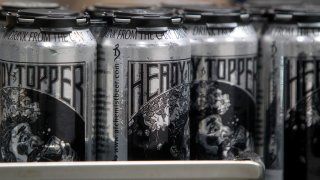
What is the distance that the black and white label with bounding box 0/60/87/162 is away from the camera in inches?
50.1

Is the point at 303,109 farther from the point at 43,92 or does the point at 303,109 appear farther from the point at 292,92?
the point at 43,92

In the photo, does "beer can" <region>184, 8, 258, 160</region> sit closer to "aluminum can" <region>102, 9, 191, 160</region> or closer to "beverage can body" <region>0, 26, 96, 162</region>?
"aluminum can" <region>102, 9, 191, 160</region>

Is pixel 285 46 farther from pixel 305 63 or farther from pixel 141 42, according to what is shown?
pixel 141 42

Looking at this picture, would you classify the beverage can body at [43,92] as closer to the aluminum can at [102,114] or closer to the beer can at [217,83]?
the aluminum can at [102,114]

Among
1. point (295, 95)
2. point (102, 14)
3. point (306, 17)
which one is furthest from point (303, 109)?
point (102, 14)

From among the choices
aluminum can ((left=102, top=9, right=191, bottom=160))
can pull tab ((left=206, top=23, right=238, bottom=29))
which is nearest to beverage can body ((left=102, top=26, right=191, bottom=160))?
aluminum can ((left=102, top=9, right=191, bottom=160))

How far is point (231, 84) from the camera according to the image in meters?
1.44

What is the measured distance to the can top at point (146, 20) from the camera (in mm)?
1312

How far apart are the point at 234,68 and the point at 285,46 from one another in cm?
12

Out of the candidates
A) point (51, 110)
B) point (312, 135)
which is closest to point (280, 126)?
point (312, 135)

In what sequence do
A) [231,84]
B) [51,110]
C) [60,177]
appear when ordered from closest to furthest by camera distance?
[60,177]
[51,110]
[231,84]

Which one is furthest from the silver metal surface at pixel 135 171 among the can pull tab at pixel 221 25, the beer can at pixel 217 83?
the can pull tab at pixel 221 25

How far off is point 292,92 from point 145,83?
0.34 metres

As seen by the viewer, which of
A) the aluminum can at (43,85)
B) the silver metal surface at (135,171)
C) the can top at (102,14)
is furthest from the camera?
the can top at (102,14)
